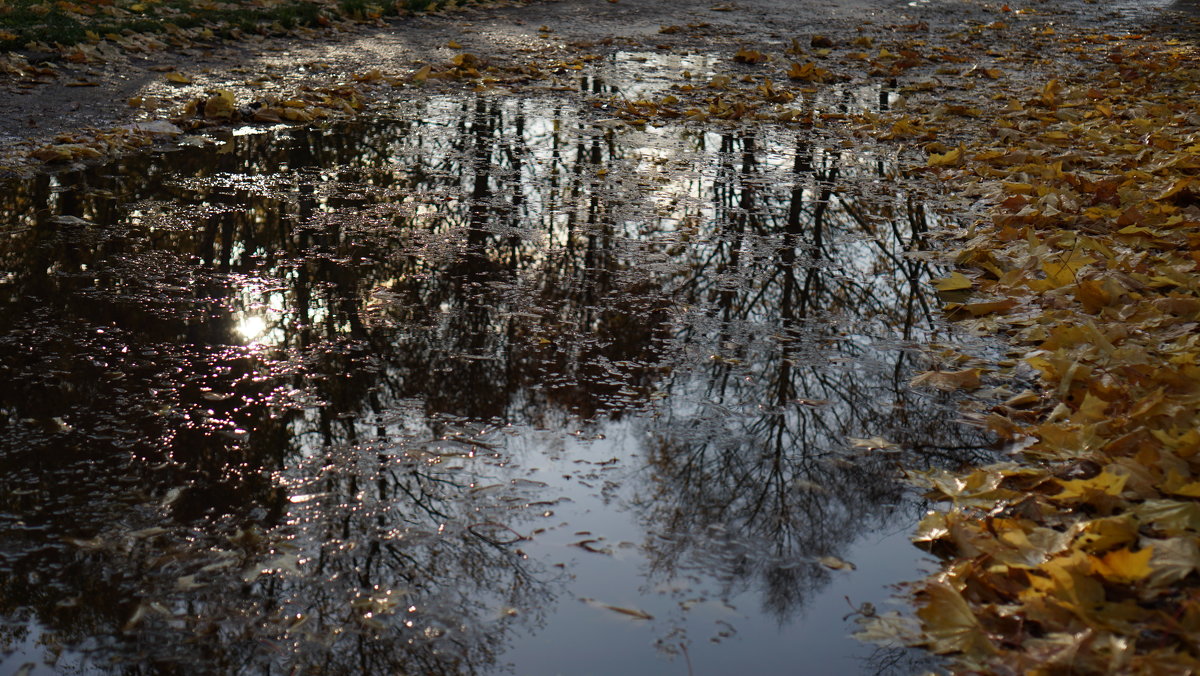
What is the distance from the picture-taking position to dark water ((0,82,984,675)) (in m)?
2.37

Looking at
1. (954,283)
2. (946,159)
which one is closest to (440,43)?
(946,159)

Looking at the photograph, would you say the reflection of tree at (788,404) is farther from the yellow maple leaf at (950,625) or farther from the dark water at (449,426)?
the yellow maple leaf at (950,625)

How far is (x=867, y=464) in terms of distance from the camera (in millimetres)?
3090

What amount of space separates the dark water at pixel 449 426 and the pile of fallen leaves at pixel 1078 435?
176 millimetres

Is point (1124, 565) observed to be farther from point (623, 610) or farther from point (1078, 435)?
point (623, 610)

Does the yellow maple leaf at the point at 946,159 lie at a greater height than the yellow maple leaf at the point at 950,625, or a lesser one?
greater

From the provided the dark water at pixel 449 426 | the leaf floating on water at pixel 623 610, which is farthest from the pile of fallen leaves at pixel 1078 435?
the leaf floating on water at pixel 623 610

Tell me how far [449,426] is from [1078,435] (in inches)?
73.3

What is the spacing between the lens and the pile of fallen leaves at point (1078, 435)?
2.23 m

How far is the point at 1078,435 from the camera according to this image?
2.94 metres

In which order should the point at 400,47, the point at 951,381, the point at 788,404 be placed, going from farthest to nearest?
the point at 400,47, the point at 951,381, the point at 788,404

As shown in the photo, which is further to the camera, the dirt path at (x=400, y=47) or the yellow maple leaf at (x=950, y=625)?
the dirt path at (x=400, y=47)

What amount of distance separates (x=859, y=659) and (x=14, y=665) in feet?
6.03

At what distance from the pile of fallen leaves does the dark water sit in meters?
0.18
